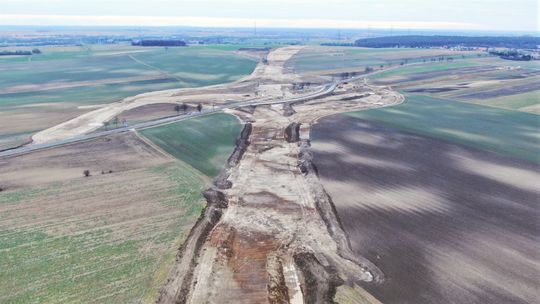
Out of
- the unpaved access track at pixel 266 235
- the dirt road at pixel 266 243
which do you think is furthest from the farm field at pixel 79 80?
the dirt road at pixel 266 243

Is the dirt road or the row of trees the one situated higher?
the row of trees

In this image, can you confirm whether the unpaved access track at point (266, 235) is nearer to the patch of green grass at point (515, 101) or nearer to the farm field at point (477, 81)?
the patch of green grass at point (515, 101)

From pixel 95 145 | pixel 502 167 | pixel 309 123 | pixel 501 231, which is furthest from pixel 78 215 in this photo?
pixel 502 167

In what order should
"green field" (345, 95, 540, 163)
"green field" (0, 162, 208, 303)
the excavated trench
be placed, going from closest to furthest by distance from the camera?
"green field" (0, 162, 208, 303), the excavated trench, "green field" (345, 95, 540, 163)

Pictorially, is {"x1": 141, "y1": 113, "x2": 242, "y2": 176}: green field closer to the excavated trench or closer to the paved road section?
the paved road section

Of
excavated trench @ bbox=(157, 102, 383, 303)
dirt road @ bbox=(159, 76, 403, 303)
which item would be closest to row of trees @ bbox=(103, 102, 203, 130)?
dirt road @ bbox=(159, 76, 403, 303)

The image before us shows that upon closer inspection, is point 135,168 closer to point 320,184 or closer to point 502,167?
point 320,184
